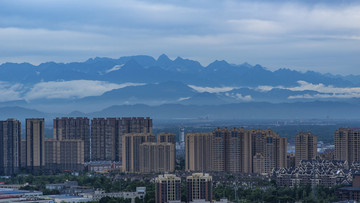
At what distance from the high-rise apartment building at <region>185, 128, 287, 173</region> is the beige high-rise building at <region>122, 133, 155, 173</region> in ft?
7.52

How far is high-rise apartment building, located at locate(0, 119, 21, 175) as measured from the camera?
115 ft

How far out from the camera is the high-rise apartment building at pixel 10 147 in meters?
35.2

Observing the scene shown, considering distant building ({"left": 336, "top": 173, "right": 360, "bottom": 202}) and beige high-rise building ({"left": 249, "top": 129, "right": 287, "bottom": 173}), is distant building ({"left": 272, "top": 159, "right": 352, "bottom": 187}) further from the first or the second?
beige high-rise building ({"left": 249, "top": 129, "right": 287, "bottom": 173})

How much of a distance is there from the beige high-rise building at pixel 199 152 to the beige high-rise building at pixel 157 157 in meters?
0.69

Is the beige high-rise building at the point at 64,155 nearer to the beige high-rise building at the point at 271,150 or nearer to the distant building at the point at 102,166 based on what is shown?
the distant building at the point at 102,166

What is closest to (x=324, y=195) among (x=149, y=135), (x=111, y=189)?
(x=111, y=189)

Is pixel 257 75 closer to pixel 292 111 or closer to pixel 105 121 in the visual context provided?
pixel 292 111

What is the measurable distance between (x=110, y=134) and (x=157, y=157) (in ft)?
26.8

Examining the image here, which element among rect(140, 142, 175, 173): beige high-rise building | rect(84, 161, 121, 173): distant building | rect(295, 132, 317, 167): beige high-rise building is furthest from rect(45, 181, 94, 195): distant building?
rect(295, 132, 317, 167): beige high-rise building

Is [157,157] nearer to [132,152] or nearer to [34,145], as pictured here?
[132,152]

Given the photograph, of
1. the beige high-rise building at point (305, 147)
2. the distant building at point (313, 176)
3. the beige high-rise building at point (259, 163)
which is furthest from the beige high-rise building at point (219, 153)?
the distant building at point (313, 176)

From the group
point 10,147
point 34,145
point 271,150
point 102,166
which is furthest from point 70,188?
point 102,166

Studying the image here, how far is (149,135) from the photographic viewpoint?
3722 cm

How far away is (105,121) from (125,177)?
12.9 meters
